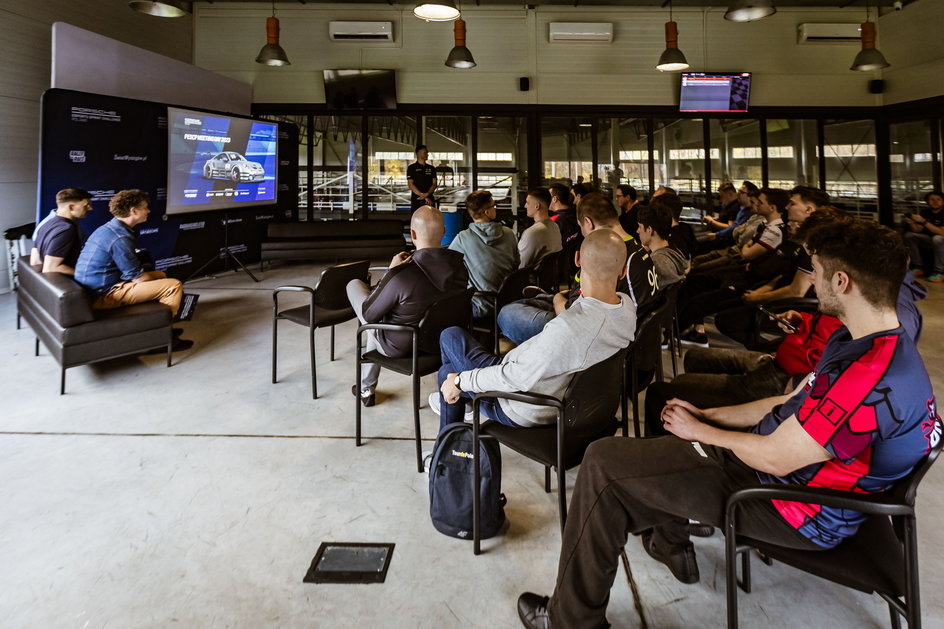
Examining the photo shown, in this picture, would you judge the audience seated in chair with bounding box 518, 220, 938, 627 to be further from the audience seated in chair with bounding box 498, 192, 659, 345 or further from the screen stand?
the screen stand

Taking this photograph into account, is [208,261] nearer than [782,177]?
Yes

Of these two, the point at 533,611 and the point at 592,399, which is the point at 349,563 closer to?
the point at 533,611

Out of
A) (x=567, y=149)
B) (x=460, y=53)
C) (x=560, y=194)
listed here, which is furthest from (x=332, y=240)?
(x=567, y=149)

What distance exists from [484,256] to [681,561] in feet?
8.02

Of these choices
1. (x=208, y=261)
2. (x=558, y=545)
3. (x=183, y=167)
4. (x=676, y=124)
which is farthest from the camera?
(x=676, y=124)

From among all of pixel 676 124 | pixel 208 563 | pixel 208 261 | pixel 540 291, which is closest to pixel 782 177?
pixel 676 124

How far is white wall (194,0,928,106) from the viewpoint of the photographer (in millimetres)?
9508

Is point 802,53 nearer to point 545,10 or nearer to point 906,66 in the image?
point 906,66

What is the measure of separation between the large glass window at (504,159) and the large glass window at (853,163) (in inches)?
215

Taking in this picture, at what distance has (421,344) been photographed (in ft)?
8.95

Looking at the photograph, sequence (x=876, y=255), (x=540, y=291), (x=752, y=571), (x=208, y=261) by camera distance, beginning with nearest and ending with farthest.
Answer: (x=876, y=255) → (x=752, y=571) → (x=540, y=291) → (x=208, y=261)

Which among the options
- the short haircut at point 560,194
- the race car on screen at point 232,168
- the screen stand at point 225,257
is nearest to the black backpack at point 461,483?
the short haircut at point 560,194

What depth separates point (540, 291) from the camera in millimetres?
3977

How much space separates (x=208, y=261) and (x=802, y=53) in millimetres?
10345
